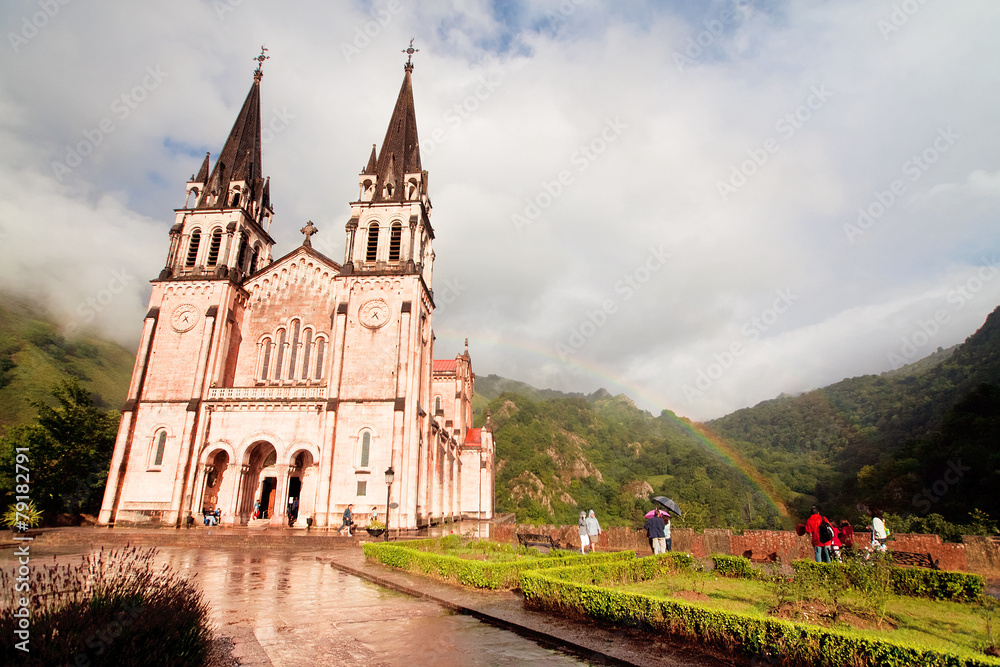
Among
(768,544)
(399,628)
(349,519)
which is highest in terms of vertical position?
(349,519)

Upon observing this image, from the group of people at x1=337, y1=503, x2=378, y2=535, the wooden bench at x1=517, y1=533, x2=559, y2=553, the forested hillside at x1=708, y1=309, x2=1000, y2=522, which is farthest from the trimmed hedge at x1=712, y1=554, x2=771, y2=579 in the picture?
the forested hillside at x1=708, y1=309, x2=1000, y2=522

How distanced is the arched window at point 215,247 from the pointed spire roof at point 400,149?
394 inches

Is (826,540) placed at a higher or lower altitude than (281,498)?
lower

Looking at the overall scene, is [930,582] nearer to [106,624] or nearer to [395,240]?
[106,624]

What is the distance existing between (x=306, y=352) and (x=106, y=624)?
27.1 metres

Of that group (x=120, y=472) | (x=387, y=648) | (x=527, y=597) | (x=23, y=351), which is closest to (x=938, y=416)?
(x=527, y=597)

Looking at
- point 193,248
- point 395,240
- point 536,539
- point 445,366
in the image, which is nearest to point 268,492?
point 193,248

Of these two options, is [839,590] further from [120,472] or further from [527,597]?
[120,472]

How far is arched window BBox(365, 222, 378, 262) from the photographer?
31.3 metres

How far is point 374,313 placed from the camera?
29203mm

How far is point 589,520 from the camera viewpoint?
59.2 feet

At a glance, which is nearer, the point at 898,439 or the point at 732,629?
the point at 732,629

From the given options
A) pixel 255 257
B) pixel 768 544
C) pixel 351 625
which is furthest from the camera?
pixel 255 257

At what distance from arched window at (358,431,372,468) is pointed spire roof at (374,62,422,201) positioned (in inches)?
567
